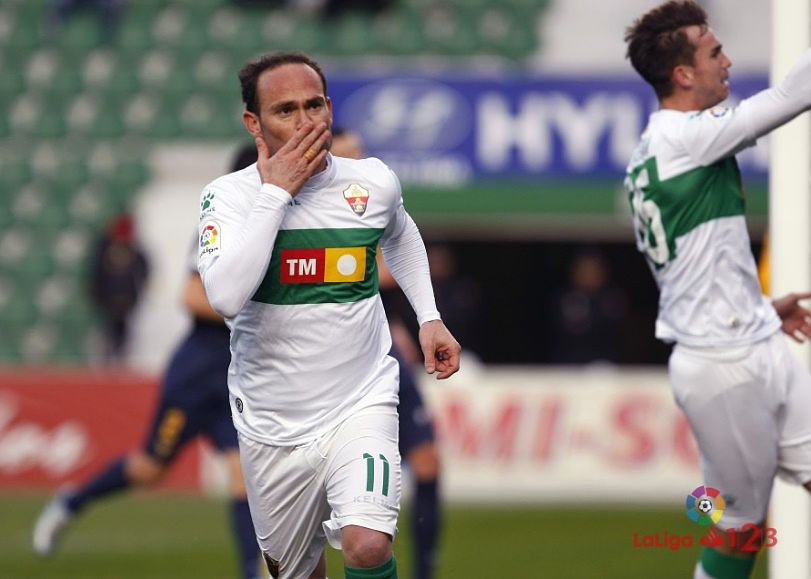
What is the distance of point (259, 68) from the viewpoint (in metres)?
5.09

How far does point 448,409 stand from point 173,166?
5464 millimetres

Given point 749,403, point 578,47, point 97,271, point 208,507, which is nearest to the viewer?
point 749,403

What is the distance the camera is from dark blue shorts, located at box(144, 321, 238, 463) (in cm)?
775

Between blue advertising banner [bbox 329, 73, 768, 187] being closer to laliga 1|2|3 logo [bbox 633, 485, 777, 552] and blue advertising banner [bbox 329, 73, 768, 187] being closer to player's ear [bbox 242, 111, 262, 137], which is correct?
laliga 1|2|3 logo [bbox 633, 485, 777, 552]

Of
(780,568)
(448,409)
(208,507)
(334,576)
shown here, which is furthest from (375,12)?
(780,568)

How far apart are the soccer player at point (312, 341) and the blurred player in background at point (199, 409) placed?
7.20ft

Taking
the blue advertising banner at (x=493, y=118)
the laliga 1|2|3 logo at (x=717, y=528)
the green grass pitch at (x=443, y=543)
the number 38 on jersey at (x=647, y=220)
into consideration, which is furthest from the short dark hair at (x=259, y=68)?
the blue advertising banner at (x=493, y=118)

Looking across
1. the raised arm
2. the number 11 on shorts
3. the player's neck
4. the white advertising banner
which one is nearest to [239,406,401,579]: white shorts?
the number 11 on shorts

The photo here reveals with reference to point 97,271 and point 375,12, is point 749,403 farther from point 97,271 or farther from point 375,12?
point 375,12

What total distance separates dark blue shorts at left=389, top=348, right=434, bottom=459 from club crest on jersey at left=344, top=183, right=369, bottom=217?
2.24 metres

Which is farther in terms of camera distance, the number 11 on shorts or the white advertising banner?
the white advertising banner

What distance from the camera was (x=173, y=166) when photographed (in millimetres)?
17469

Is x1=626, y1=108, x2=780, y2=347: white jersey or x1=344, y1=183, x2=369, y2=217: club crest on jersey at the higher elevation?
x1=344, y1=183, x2=369, y2=217: club crest on jersey

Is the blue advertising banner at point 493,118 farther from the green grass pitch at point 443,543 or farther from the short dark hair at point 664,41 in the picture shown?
the short dark hair at point 664,41
